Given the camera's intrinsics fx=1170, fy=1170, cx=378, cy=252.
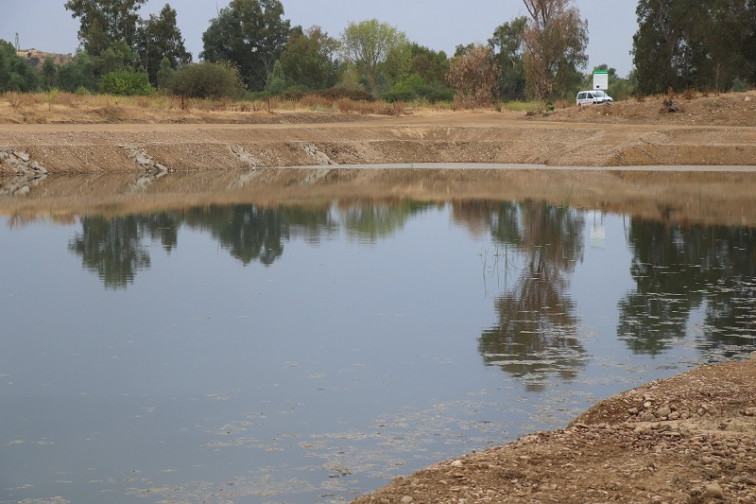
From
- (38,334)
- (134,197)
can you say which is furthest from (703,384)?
(134,197)

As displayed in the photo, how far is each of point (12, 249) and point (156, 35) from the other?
2696 inches

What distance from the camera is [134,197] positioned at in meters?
30.0

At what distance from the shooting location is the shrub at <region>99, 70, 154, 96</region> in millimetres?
64188

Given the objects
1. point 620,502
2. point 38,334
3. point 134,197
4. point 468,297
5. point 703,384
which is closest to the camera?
point 620,502

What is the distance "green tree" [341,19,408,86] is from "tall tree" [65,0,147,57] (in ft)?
104

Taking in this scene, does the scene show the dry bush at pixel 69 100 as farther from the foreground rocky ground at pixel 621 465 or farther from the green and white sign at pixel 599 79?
the foreground rocky ground at pixel 621 465

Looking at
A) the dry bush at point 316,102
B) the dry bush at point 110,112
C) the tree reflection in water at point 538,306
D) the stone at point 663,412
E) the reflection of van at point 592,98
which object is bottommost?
the tree reflection in water at point 538,306

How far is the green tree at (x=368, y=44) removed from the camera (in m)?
113

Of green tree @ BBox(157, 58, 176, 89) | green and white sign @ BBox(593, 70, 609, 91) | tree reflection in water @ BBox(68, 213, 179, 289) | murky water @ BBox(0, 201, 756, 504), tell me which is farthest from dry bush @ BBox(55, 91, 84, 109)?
green and white sign @ BBox(593, 70, 609, 91)

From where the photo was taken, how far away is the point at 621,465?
7117 millimetres

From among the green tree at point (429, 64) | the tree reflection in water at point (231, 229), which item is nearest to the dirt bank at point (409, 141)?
the tree reflection in water at point (231, 229)

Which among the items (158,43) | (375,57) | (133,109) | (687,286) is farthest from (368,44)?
(687,286)

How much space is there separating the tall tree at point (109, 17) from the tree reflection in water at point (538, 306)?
6405cm

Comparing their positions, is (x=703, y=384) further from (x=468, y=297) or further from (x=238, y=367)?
(x=468, y=297)
